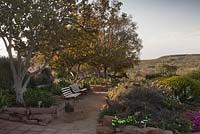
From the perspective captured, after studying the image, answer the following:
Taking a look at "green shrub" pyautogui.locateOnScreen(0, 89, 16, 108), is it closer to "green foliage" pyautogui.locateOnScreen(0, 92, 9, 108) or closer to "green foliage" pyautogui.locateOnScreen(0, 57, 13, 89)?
"green foliage" pyautogui.locateOnScreen(0, 92, 9, 108)

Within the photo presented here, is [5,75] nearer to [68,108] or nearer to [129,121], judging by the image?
[68,108]

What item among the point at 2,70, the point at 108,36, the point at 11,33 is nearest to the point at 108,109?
the point at 11,33

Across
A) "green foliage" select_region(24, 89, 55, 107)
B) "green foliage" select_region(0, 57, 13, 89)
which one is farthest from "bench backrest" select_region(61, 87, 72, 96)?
"green foliage" select_region(24, 89, 55, 107)

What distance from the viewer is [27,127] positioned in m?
8.62

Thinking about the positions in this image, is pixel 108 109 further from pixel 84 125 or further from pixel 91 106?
pixel 91 106

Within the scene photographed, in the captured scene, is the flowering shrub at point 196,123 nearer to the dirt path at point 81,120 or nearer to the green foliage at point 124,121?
the green foliage at point 124,121

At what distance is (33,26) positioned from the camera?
357 inches

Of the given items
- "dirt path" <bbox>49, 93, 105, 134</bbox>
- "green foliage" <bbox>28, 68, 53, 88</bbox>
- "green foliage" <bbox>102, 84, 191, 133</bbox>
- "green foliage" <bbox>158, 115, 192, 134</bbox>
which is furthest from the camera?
"green foliage" <bbox>28, 68, 53, 88</bbox>

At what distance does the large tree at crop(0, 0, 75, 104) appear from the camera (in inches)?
353

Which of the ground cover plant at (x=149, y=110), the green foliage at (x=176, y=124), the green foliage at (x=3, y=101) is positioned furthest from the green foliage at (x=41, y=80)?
the green foliage at (x=176, y=124)

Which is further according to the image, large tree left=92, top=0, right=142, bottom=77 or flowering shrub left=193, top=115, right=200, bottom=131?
large tree left=92, top=0, right=142, bottom=77

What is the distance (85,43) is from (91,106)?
7.54ft

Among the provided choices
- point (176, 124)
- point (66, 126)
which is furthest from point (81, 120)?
point (176, 124)

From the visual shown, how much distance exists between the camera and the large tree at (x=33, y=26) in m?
8.98
